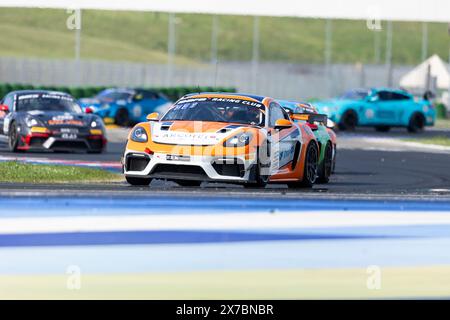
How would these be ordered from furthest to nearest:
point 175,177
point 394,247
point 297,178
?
1. point 297,178
2. point 175,177
3. point 394,247

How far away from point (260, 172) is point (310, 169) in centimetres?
199

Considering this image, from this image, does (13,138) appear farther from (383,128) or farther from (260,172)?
(383,128)

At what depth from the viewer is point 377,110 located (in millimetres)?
41469

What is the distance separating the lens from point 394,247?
8.55 m

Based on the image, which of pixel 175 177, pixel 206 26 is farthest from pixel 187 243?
pixel 206 26

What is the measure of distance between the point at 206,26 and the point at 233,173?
170575 mm

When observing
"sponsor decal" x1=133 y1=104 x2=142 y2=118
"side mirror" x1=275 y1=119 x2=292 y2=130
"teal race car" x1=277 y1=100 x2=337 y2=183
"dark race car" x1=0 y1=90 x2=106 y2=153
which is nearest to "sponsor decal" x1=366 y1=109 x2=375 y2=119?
"sponsor decal" x1=133 y1=104 x2=142 y2=118

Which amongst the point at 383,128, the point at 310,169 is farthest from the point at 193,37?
the point at 310,169

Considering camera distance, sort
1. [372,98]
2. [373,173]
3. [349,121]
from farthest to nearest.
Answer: [372,98], [349,121], [373,173]

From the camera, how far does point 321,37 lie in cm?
19062

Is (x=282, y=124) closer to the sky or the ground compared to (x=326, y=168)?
closer to the sky
